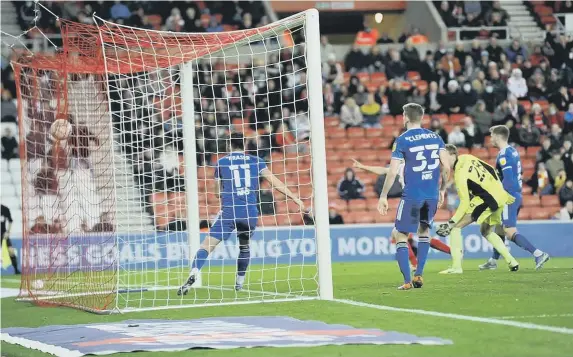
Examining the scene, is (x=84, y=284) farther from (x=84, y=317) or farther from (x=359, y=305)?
(x=359, y=305)

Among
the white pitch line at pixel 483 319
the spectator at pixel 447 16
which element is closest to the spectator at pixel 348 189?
the spectator at pixel 447 16

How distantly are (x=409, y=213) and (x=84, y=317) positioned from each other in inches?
138

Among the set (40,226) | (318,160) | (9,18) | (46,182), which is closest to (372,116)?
(9,18)

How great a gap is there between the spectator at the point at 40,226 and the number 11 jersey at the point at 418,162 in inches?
188

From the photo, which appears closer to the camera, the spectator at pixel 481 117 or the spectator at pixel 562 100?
the spectator at pixel 481 117

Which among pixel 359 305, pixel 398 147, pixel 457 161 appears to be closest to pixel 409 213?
pixel 398 147

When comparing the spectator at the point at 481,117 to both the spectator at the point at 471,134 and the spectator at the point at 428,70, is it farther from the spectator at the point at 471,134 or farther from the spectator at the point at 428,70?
the spectator at the point at 428,70

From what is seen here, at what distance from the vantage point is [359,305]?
1010cm

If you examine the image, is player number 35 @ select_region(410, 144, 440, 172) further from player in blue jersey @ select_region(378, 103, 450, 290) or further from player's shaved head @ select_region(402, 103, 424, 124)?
player's shaved head @ select_region(402, 103, 424, 124)

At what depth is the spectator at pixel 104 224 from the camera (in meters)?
11.1

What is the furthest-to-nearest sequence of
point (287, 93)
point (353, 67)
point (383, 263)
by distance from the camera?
point (353, 67)
point (287, 93)
point (383, 263)

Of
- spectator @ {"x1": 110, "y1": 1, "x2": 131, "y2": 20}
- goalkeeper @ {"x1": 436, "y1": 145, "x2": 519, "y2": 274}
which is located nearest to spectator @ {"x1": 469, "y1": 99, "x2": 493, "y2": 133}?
spectator @ {"x1": 110, "y1": 1, "x2": 131, "y2": 20}

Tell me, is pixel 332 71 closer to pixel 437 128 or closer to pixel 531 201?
pixel 437 128

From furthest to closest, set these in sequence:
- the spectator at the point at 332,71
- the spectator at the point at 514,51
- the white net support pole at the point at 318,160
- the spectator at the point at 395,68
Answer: the spectator at the point at 514,51 < the spectator at the point at 395,68 < the spectator at the point at 332,71 < the white net support pole at the point at 318,160
